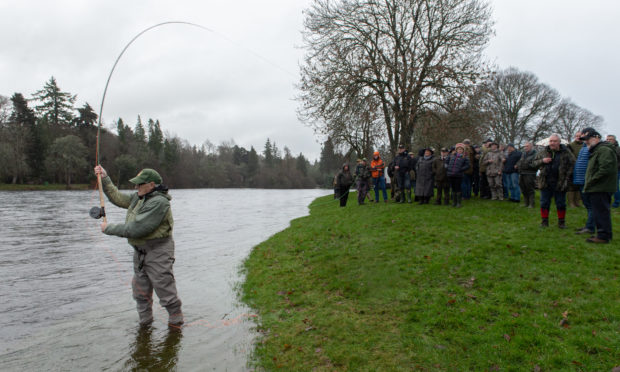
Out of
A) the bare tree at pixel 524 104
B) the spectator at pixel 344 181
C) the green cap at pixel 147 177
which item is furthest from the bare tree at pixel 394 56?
the bare tree at pixel 524 104

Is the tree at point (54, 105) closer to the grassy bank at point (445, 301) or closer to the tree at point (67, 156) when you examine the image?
the tree at point (67, 156)

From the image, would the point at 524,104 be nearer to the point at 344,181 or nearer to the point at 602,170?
the point at 344,181

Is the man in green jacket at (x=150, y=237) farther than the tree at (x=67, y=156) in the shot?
No

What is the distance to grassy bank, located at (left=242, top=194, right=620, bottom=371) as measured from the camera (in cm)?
427

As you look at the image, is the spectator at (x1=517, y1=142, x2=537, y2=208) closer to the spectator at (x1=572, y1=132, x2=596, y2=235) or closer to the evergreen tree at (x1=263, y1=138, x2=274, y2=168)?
the spectator at (x1=572, y1=132, x2=596, y2=235)

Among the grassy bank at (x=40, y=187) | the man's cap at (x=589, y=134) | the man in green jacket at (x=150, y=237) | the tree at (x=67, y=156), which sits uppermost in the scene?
the tree at (x=67, y=156)

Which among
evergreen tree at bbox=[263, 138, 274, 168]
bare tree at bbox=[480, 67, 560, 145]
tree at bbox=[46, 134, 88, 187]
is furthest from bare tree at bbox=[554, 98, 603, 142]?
evergreen tree at bbox=[263, 138, 274, 168]

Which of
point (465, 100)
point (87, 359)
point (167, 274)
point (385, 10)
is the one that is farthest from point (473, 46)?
point (87, 359)

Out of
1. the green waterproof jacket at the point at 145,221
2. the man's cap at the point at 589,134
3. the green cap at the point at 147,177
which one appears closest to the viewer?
the green waterproof jacket at the point at 145,221

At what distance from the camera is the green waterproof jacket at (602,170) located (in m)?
7.20

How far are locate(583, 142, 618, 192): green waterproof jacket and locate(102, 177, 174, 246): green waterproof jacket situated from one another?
8318 millimetres

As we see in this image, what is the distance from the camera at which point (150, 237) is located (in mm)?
5211

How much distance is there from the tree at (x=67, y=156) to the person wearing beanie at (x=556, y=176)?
72809 millimetres

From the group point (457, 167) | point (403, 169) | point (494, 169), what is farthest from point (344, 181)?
point (494, 169)
